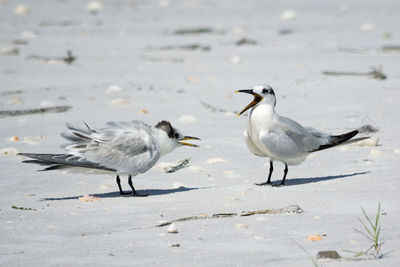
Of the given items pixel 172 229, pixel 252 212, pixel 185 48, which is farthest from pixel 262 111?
pixel 185 48

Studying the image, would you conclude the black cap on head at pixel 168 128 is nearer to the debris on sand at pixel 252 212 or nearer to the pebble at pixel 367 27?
the debris on sand at pixel 252 212

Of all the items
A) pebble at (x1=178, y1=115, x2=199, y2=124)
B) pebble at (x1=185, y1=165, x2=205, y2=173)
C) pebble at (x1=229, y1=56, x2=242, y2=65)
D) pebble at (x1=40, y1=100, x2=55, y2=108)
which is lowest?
pebble at (x1=185, y1=165, x2=205, y2=173)

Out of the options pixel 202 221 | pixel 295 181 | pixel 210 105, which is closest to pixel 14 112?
pixel 210 105

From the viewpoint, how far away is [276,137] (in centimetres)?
578

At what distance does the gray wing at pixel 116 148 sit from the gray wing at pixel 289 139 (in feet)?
2.80

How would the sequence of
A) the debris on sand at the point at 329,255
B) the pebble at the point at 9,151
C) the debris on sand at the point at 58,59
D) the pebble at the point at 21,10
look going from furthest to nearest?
the pebble at the point at 21,10 < the debris on sand at the point at 58,59 < the pebble at the point at 9,151 < the debris on sand at the point at 329,255

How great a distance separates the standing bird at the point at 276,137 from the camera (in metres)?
5.76

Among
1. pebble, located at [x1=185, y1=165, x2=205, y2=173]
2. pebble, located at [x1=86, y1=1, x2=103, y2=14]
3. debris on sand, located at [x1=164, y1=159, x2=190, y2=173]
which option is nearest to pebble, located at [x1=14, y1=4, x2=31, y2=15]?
pebble, located at [x1=86, y1=1, x2=103, y2=14]

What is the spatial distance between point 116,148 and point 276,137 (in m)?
1.19

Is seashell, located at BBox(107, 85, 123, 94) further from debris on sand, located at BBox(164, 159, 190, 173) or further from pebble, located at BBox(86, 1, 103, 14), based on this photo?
→ pebble, located at BBox(86, 1, 103, 14)

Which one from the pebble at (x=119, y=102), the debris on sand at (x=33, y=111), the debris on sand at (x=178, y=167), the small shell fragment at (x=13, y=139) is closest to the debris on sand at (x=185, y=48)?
the pebble at (x=119, y=102)

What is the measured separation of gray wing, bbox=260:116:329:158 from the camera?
18.9ft

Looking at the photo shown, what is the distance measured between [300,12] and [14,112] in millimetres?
7246

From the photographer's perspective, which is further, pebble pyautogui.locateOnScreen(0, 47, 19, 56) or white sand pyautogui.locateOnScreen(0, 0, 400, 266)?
pebble pyautogui.locateOnScreen(0, 47, 19, 56)
